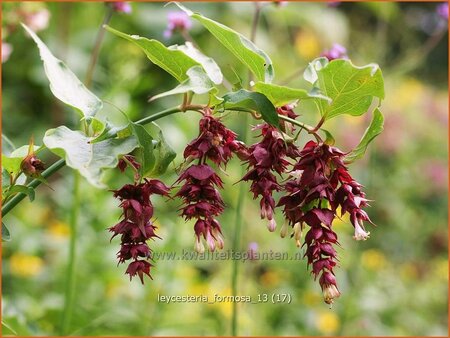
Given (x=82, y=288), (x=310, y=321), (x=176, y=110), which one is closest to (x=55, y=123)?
(x=82, y=288)

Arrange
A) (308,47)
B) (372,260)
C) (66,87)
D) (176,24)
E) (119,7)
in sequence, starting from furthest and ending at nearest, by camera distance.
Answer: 1. (308,47)
2. (372,260)
3. (176,24)
4. (119,7)
5. (66,87)

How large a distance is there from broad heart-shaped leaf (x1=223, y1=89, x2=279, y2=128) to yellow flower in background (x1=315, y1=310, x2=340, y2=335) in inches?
69.6

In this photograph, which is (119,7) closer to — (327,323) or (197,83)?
(197,83)

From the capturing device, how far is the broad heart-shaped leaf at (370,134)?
96 cm

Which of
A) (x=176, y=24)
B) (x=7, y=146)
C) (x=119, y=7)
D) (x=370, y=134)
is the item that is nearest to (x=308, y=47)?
(x=176, y=24)

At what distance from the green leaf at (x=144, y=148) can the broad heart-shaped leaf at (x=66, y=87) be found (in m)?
0.08

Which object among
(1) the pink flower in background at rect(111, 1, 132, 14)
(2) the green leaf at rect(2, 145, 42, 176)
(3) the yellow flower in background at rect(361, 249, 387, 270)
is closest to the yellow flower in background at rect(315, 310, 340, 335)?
(3) the yellow flower in background at rect(361, 249, 387, 270)

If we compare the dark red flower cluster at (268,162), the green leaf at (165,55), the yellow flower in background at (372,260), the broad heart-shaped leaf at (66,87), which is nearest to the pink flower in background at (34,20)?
the broad heart-shaped leaf at (66,87)

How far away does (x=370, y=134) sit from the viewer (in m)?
0.98

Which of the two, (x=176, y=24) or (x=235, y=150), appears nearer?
(x=235, y=150)

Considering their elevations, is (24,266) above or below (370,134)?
above

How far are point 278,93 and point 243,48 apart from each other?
0.09m

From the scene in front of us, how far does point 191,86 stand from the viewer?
0.88m

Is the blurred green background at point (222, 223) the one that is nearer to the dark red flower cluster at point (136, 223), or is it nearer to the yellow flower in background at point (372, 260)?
the yellow flower in background at point (372, 260)
